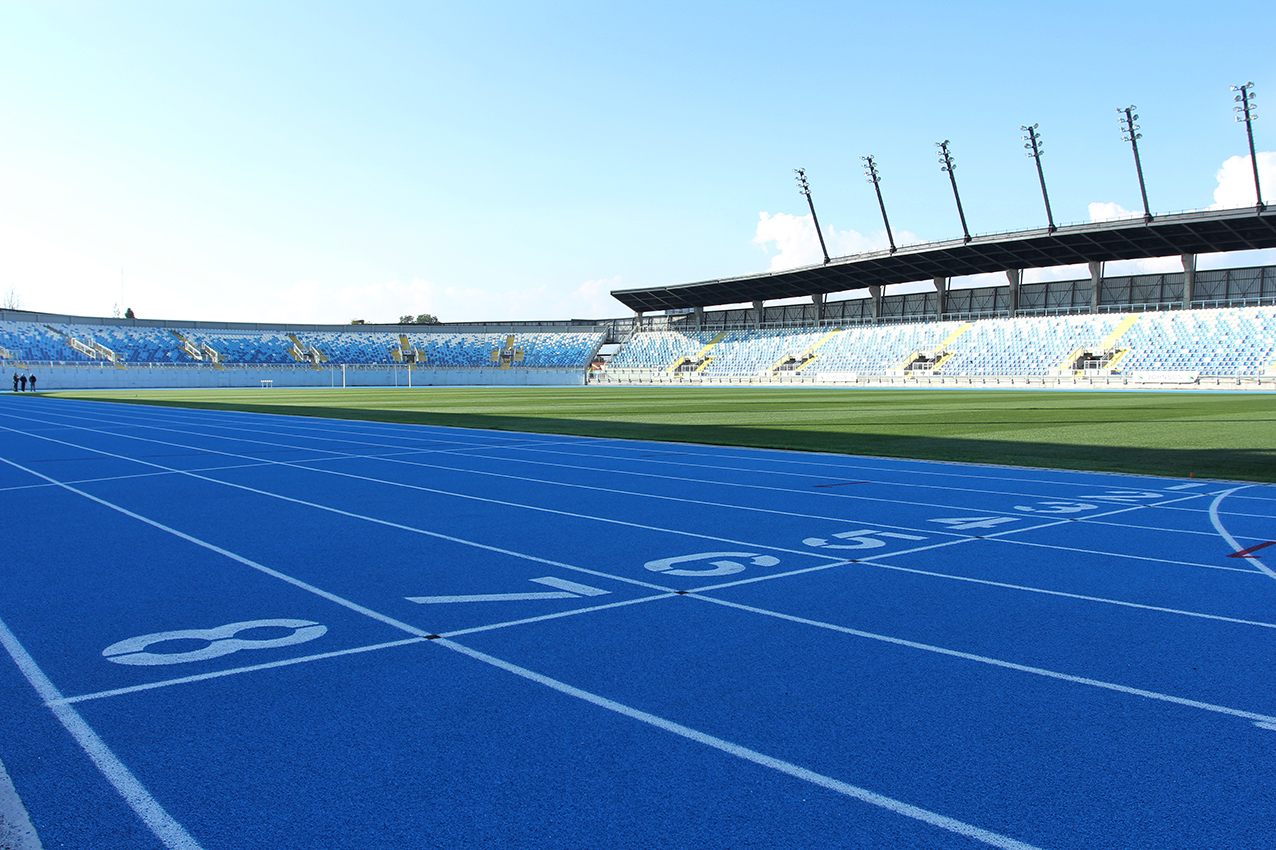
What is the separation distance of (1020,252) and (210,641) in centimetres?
6686

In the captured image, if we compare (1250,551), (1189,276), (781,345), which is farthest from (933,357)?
(1250,551)

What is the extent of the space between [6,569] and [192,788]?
5.15 m

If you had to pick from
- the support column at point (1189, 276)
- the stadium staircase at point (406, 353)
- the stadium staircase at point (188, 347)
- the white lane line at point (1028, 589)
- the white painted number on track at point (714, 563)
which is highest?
the stadium staircase at point (188, 347)

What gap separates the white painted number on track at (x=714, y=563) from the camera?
724cm

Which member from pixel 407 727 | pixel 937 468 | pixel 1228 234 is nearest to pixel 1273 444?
pixel 937 468

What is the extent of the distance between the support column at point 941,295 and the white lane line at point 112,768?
74.8 meters

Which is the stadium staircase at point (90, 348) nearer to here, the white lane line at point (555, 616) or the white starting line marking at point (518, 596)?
the white starting line marking at point (518, 596)

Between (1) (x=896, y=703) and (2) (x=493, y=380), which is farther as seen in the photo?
(2) (x=493, y=380)

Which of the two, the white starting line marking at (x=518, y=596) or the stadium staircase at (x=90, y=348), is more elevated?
the stadium staircase at (x=90, y=348)

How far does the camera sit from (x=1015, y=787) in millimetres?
3506

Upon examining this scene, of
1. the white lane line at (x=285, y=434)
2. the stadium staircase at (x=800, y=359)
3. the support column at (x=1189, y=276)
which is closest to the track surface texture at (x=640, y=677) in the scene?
the white lane line at (x=285, y=434)

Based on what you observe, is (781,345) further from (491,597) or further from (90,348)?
(491,597)

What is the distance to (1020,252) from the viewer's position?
6444 centimetres

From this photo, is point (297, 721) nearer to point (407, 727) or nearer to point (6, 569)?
point (407, 727)
